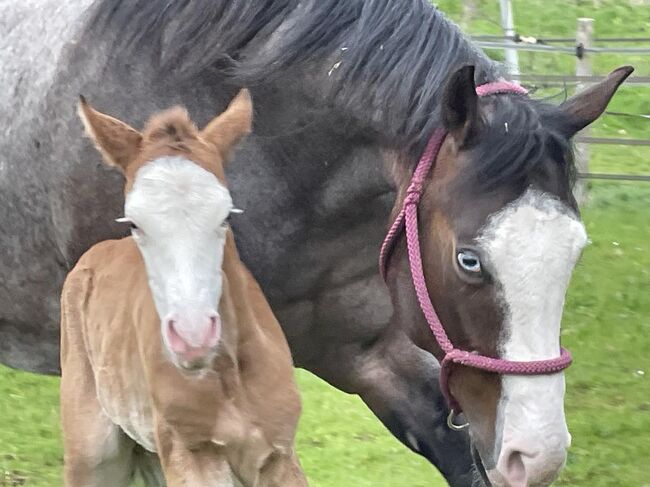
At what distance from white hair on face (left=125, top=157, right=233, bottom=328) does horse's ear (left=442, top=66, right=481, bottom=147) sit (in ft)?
1.94

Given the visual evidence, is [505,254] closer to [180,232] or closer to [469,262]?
[469,262]

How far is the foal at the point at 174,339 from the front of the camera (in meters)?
2.58

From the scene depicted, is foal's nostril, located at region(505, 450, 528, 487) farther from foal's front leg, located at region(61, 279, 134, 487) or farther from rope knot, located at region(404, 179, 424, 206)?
foal's front leg, located at region(61, 279, 134, 487)

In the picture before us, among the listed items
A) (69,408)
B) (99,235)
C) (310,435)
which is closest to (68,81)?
(99,235)

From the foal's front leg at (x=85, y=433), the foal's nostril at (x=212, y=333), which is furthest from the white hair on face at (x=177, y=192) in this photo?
the foal's front leg at (x=85, y=433)

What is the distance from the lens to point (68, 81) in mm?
3521

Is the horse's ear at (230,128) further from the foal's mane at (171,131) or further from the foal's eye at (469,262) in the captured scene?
the foal's eye at (469,262)

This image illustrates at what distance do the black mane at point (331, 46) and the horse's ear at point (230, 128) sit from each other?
1.27ft

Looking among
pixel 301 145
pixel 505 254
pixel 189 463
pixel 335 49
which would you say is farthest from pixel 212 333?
pixel 335 49

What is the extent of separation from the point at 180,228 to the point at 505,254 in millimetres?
724

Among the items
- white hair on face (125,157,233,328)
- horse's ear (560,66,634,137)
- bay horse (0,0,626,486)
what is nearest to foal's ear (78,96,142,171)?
white hair on face (125,157,233,328)

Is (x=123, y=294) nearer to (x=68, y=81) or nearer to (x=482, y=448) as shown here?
(x=68, y=81)

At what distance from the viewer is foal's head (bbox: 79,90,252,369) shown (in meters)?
2.51

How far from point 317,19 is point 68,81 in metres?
0.76
